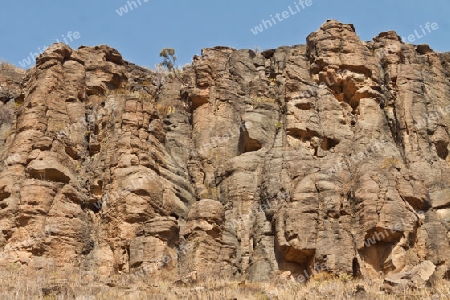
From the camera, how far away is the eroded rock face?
2358 centimetres

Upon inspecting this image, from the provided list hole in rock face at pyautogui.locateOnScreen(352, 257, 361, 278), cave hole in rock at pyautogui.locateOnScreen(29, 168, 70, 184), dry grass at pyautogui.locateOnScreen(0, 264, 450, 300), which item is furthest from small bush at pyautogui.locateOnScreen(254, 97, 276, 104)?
dry grass at pyautogui.locateOnScreen(0, 264, 450, 300)

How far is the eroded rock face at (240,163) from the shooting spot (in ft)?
77.4

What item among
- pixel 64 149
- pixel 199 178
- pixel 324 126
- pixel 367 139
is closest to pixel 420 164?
Answer: pixel 367 139

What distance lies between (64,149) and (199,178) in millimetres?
6454

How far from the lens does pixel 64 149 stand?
2795cm

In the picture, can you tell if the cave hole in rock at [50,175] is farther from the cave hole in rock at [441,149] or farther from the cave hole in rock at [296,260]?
the cave hole in rock at [441,149]

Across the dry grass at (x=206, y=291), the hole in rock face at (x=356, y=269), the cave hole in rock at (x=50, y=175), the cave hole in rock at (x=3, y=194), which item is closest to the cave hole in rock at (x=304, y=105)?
the hole in rock face at (x=356, y=269)

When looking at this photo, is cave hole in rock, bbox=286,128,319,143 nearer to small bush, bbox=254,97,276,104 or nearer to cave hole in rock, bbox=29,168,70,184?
small bush, bbox=254,97,276,104

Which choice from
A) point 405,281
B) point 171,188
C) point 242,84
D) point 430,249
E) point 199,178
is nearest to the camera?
point 405,281

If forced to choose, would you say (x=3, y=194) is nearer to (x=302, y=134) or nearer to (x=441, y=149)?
(x=302, y=134)

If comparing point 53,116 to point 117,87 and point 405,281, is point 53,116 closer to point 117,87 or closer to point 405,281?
point 117,87

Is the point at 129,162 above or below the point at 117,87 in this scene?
below

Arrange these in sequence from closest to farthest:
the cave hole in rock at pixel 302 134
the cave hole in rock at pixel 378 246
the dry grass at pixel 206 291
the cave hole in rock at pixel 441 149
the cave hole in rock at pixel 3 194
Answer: the dry grass at pixel 206 291 → the cave hole in rock at pixel 378 246 → the cave hole in rock at pixel 3 194 → the cave hole in rock at pixel 302 134 → the cave hole in rock at pixel 441 149

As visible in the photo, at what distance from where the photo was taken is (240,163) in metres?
28.4
